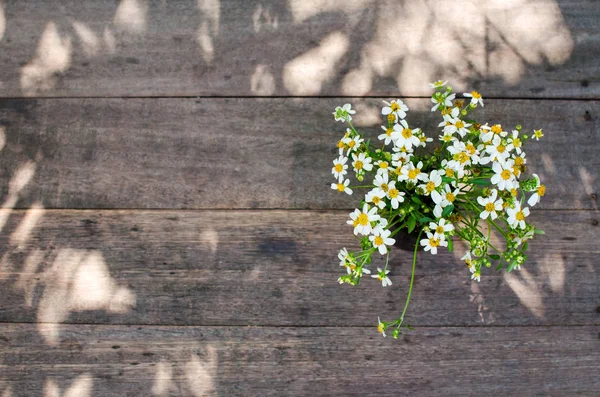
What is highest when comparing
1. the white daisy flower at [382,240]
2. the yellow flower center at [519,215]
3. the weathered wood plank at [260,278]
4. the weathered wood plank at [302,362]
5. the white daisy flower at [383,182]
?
the white daisy flower at [383,182]

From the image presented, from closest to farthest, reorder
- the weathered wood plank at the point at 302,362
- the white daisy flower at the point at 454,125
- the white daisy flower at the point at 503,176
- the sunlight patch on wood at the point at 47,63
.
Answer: the white daisy flower at the point at 503,176 < the white daisy flower at the point at 454,125 < the weathered wood plank at the point at 302,362 < the sunlight patch on wood at the point at 47,63

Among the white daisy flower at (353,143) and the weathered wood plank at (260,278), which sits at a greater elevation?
the white daisy flower at (353,143)

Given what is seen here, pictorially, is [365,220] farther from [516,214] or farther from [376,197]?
[516,214]

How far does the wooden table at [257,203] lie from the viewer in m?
1.83

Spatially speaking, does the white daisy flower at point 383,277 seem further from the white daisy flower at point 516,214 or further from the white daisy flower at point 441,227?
the white daisy flower at point 516,214

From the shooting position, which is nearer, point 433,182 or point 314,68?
point 433,182

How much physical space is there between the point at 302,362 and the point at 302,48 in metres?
1.18

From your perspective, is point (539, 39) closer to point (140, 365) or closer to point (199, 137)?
point (199, 137)

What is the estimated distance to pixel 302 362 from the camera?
1.83 metres

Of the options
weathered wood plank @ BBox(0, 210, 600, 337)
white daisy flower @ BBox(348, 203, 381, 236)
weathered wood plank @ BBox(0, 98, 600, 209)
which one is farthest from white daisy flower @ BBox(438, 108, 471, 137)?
weathered wood plank @ BBox(0, 210, 600, 337)

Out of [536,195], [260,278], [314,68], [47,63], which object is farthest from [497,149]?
[47,63]

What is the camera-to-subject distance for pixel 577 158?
6.17 ft

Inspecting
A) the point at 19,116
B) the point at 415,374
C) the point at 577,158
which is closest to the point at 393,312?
the point at 415,374

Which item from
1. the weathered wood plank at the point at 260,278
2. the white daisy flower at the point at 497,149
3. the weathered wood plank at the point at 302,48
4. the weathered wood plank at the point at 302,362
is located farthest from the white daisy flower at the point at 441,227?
the weathered wood plank at the point at 302,48
